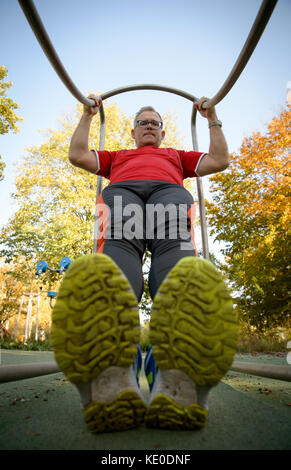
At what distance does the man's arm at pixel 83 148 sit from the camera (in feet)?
4.70

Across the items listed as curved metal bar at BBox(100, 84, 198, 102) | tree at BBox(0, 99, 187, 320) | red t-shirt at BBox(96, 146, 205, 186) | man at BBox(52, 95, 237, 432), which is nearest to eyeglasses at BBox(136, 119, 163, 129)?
red t-shirt at BBox(96, 146, 205, 186)

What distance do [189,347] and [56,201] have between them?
1100cm

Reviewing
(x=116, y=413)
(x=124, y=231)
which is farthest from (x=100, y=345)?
(x=124, y=231)

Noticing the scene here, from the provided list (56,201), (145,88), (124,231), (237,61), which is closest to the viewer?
(124,231)

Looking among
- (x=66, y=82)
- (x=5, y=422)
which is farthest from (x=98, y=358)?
(x=66, y=82)

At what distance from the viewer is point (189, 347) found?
640mm

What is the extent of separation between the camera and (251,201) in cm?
843

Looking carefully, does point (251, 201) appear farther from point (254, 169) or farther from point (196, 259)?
point (196, 259)

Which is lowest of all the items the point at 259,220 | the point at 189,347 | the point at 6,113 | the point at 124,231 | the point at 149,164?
the point at 189,347

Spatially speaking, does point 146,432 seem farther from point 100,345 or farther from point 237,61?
point 237,61

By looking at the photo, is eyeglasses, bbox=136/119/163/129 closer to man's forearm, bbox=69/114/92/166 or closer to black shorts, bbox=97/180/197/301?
man's forearm, bbox=69/114/92/166

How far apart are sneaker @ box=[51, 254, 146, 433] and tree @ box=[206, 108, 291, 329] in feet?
24.4

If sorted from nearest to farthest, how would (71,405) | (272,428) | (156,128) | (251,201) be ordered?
1. (272,428)
2. (71,405)
3. (156,128)
4. (251,201)

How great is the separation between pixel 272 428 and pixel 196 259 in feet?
1.66
